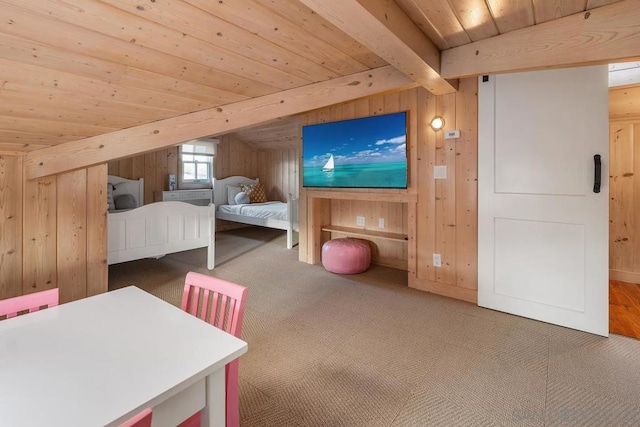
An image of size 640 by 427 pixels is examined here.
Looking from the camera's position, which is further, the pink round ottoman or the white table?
the pink round ottoman

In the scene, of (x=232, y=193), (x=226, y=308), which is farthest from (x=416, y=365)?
(x=232, y=193)

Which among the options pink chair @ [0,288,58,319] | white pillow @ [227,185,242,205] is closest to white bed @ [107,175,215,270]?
pink chair @ [0,288,58,319]

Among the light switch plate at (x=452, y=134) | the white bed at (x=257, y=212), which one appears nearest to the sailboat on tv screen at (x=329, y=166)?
the white bed at (x=257, y=212)

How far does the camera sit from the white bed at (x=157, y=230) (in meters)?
3.23

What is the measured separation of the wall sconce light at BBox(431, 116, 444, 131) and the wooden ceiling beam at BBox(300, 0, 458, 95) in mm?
775

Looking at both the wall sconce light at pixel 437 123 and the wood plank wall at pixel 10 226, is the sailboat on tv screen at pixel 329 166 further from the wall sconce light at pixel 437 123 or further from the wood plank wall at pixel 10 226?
the wood plank wall at pixel 10 226

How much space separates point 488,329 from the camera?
2479 mm

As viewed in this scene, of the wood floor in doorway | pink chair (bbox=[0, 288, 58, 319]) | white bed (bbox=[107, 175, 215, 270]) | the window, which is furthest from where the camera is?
the window

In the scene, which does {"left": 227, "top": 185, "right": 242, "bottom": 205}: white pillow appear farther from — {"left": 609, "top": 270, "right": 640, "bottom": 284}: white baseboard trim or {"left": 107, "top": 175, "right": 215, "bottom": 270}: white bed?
{"left": 609, "top": 270, "right": 640, "bottom": 284}: white baseboard trim

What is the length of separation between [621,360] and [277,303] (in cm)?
250

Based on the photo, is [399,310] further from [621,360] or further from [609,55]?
[609,55]

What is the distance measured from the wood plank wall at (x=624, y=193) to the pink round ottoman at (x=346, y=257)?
267cm

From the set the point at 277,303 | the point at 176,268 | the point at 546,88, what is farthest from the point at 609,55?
the point at 176,268

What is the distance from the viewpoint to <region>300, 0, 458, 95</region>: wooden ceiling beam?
1.33 metres
